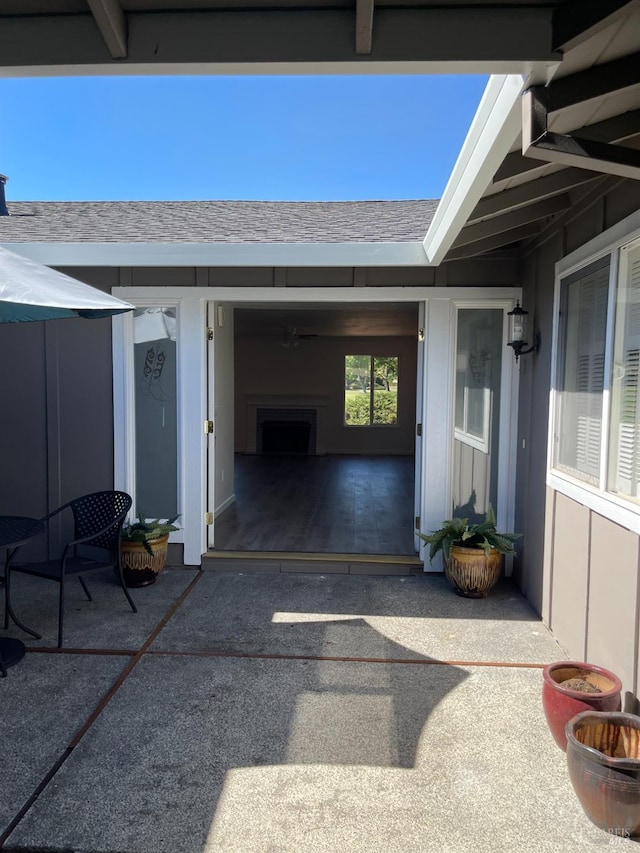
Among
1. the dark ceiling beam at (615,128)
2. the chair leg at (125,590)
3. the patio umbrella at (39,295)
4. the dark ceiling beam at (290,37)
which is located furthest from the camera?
the chair leg at (125,590)

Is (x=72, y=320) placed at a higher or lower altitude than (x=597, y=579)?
higher

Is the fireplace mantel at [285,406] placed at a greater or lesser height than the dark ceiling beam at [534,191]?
lesser

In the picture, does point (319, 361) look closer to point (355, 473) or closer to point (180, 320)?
point (355, 473)

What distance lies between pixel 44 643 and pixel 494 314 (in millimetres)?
3666

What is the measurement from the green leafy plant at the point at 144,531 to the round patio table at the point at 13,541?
74 centimetres

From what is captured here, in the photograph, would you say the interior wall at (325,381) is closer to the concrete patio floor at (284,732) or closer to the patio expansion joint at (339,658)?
the concrete patio floor at (284,732)

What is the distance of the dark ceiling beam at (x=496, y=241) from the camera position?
348 cm

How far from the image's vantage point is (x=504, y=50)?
1.42 meters

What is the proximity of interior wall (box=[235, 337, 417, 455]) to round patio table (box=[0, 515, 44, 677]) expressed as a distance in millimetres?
7970

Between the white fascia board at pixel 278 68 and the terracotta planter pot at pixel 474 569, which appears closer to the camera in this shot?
the white fascia board at pixel 278 68

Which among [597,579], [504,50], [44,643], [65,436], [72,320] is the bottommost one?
[44,643]

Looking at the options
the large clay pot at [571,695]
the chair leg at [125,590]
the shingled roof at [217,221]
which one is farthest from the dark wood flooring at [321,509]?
the shingled roof at [217,221]

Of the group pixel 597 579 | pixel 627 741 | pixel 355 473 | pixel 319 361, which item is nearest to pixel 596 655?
pixel 597 579

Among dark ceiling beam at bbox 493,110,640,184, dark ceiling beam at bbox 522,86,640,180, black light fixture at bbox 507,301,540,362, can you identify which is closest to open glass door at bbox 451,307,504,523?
black light fixture at bbox 507,301,540,362
